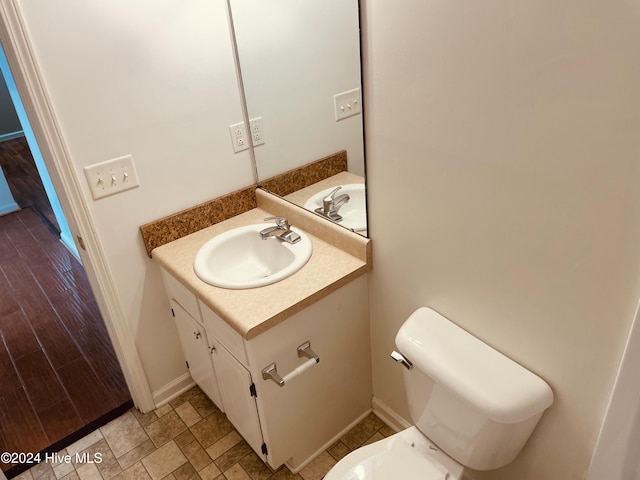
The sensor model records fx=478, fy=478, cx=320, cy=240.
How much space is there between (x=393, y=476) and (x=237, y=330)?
0.59 m

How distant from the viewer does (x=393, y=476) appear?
1.31 metres

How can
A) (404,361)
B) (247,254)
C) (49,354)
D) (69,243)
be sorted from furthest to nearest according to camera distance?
(69,243) → (49,354) → (247,254) → (404,361)

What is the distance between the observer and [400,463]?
4.42 ft

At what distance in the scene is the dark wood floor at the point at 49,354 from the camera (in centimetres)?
204

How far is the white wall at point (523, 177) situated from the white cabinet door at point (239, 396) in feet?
2.08

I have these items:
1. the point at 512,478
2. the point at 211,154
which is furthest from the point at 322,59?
the point at 512,478

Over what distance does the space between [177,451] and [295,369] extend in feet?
2.33

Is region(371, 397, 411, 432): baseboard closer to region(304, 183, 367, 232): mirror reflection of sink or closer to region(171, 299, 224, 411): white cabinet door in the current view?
region(171, 299, 224, 411): white cabinet door

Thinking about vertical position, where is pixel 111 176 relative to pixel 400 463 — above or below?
above

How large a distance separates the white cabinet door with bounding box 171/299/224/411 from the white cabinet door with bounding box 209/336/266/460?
0.06m

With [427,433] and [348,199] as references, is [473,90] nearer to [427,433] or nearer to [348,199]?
[348,199]

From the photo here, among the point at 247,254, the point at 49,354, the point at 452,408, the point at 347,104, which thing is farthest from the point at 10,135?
the point at 452,408

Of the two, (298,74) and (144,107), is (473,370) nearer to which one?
(298,74)

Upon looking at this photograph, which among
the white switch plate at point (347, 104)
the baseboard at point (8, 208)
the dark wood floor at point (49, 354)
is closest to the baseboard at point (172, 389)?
the dark wood floor at point (49, 354)
